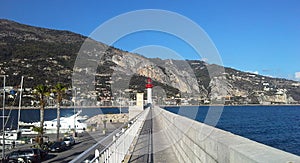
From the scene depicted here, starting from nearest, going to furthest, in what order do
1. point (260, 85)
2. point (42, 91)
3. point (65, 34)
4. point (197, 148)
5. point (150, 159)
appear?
point (197, 148), point (150, 159), point (42, 91), point (260, 85), point (65, 34)

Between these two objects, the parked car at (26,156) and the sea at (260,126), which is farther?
the sea at (260,126)

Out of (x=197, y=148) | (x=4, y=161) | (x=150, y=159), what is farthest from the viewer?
(x=4, y=161)

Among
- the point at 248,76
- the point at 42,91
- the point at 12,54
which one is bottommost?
the point at 42,91

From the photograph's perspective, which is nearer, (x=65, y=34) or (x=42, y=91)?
(x=42, y=91)

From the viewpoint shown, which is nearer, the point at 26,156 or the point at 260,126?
the point at 26,156

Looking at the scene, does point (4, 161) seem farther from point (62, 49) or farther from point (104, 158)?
point (62, 49)

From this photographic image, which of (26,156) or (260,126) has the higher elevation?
(26,156)

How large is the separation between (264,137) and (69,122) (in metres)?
43.0

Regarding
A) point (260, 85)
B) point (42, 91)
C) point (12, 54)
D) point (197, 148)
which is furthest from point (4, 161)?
point (12, 54)

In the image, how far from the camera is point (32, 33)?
17938 centimetres

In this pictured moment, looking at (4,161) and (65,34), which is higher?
(65,34)

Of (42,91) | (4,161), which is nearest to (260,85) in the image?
(42,91)

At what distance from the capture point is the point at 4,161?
27.6 meters

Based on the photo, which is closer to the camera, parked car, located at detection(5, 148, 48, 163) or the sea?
parked car, located at detection(5, 148, 48, 163)
